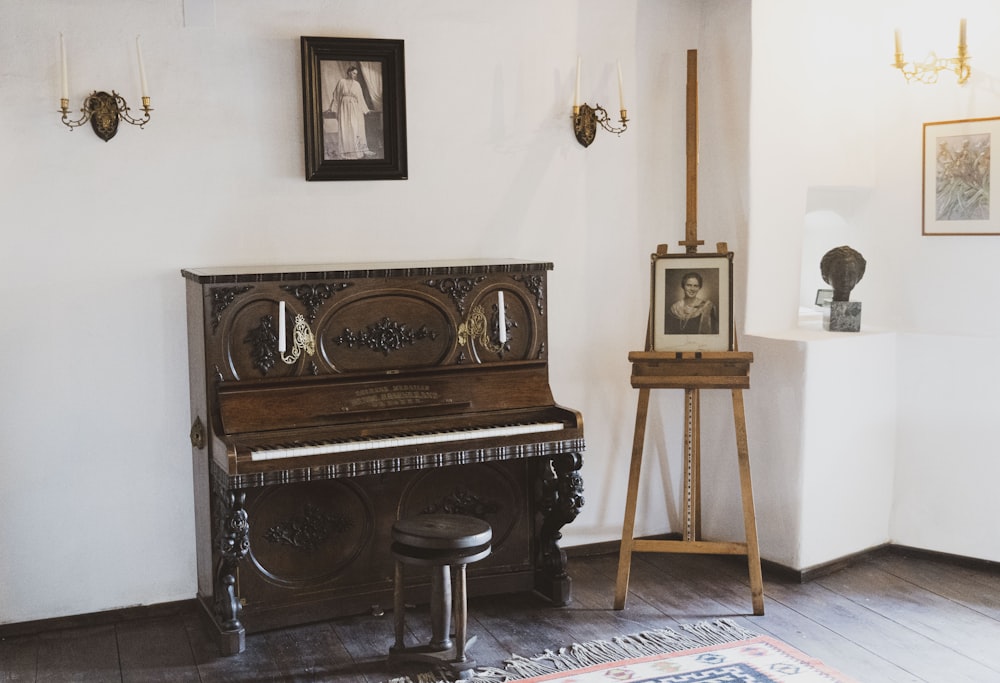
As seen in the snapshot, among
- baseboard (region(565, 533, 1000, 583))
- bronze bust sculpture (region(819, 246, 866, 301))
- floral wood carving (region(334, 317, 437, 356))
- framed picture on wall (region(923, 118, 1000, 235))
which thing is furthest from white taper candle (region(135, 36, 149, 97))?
framed picture on wall (region(923, 118, 1000, 235))

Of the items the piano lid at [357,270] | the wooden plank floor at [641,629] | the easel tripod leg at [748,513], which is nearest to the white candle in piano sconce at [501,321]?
the piano lid at [357,270]

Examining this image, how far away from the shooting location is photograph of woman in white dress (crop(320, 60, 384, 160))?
4.37m

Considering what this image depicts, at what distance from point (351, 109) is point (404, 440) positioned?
4.71ft

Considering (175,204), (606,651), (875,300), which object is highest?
(175,204)

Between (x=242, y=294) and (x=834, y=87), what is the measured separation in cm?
294

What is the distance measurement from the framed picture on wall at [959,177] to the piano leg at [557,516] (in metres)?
2.08

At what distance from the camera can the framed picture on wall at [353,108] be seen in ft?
14.2

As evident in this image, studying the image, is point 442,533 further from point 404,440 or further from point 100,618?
point 100,618

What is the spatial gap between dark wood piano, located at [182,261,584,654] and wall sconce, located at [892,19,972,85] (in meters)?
1.86

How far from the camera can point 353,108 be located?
4.41 metres

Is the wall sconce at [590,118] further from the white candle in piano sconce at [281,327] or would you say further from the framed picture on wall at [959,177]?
the white candle in piano sconce at [281,327]

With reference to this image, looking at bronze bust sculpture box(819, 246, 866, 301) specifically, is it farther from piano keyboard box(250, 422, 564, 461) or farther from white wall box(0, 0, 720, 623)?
piano keyboard box(250, 422, 564, 461)

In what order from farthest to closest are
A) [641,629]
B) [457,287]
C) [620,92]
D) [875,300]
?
1. [875,300]
2. [620,92]
3. [457,287]
4. [641,629]

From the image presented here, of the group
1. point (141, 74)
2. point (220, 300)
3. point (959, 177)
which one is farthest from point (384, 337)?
point (959, 177)
